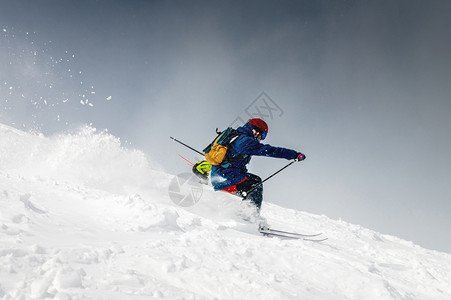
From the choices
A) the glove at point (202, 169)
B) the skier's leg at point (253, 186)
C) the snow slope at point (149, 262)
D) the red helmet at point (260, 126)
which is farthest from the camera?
the glove at point (202, 169)

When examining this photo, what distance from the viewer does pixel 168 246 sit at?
9.92 feet

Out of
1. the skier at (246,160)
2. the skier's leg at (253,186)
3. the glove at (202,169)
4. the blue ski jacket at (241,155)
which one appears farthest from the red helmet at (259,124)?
the glove at (202,169)

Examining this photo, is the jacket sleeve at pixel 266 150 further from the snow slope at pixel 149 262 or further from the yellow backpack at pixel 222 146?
the snow slope at pixel 149 262

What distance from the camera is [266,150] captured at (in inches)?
222

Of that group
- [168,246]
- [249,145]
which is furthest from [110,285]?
[249,145]

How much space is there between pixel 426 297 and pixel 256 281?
3010 mm

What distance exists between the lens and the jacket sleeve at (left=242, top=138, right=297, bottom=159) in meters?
5.55

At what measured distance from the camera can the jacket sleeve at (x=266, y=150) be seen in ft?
18.2

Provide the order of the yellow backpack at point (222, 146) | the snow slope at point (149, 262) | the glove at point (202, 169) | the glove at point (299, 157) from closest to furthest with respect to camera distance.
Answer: the snow slope at point (149, 262), the glove at point (299, 157), the yellow backpack at point (222, 146), the glove at point (202, 169)

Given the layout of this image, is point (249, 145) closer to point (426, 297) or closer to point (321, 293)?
point (321, 293)

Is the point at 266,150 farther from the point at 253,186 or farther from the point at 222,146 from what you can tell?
the point at 253,186

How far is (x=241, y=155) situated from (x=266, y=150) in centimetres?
64

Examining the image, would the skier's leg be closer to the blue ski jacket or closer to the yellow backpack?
the blue ski jacket

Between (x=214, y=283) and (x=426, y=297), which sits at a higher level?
(x=426, y=297)
